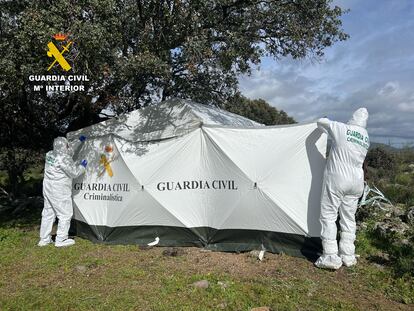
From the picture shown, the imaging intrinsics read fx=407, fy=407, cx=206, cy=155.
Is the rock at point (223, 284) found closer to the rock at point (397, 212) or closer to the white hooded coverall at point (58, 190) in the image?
the white hooded coverall at point (58, 190)

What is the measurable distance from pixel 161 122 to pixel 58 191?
8.29ft

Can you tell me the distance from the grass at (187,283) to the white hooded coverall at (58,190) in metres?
0.92

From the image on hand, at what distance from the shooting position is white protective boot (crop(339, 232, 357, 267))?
6.12 metres

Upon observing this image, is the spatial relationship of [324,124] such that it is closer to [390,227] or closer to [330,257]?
[330,257]

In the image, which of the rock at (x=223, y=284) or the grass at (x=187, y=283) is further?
the rock at (x=223, y=284)

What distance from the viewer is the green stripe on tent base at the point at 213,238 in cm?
659

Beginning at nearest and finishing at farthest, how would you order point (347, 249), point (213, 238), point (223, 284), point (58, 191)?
point (223, 284), point (347, 249), point (213, 238), point (58, 191)

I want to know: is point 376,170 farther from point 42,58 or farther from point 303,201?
point 42,58

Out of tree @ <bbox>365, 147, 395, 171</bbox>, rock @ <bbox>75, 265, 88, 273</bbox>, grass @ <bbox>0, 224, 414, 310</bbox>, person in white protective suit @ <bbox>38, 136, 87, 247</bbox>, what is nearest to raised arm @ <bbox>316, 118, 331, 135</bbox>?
grass @ <bbox>0, 224, 414, 310</bbox>

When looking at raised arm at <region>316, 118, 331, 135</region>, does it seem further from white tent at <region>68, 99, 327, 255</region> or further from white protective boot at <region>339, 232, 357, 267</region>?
white protective boot at <region>339, 232, 357, 267</region>

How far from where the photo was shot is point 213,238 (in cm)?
727

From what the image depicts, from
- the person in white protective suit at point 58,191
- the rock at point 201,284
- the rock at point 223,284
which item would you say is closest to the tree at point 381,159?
the person in white protective suit at point 58,191

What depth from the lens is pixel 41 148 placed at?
12.1m

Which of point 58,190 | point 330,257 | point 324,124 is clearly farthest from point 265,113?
point 330,257
